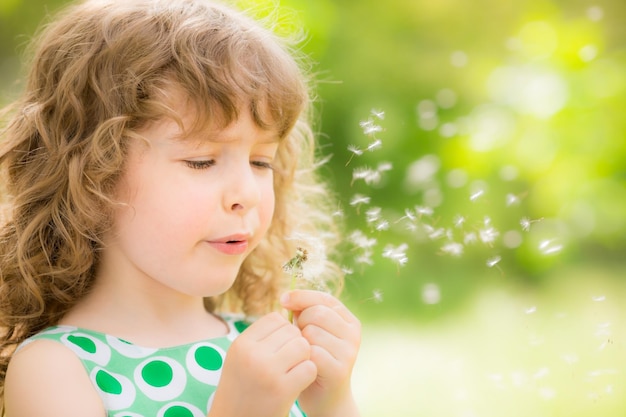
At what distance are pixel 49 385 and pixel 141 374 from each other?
167 millimetres

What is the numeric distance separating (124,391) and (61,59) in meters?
0.62

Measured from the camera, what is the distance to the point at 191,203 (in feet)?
4.29

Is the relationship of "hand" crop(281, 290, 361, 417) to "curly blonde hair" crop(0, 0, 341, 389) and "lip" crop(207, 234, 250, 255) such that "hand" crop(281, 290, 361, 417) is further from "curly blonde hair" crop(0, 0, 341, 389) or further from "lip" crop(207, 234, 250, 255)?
"curly blonde hair" crop(0, 0, 341, 389)

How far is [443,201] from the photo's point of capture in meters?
3.53

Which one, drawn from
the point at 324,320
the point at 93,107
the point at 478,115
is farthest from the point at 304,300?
the point at 478,115

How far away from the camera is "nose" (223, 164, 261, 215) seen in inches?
52.1

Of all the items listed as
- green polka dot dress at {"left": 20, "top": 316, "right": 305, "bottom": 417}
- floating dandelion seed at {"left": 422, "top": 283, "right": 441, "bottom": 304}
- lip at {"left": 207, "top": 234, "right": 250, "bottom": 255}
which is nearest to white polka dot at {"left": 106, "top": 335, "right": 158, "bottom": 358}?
green polka dot dress at {"left": 20, "top": 316, "right": 305, "bottom": 417}

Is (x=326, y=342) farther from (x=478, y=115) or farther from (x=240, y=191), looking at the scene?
(x=478, y=115)

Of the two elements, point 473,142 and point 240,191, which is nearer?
point 240,191

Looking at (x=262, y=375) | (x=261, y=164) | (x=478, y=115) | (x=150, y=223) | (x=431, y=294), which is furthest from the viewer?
(x=478, y=115)

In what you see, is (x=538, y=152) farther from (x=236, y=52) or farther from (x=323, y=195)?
(x=236, y=52)

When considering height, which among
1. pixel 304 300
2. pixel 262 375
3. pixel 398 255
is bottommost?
pixel 262 375

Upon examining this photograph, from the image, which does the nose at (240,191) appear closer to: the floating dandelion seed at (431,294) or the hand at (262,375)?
the hand at (262,375)

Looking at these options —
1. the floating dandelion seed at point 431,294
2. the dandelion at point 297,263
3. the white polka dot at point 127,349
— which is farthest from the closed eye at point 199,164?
the floating dandelion seed at point 431,294
